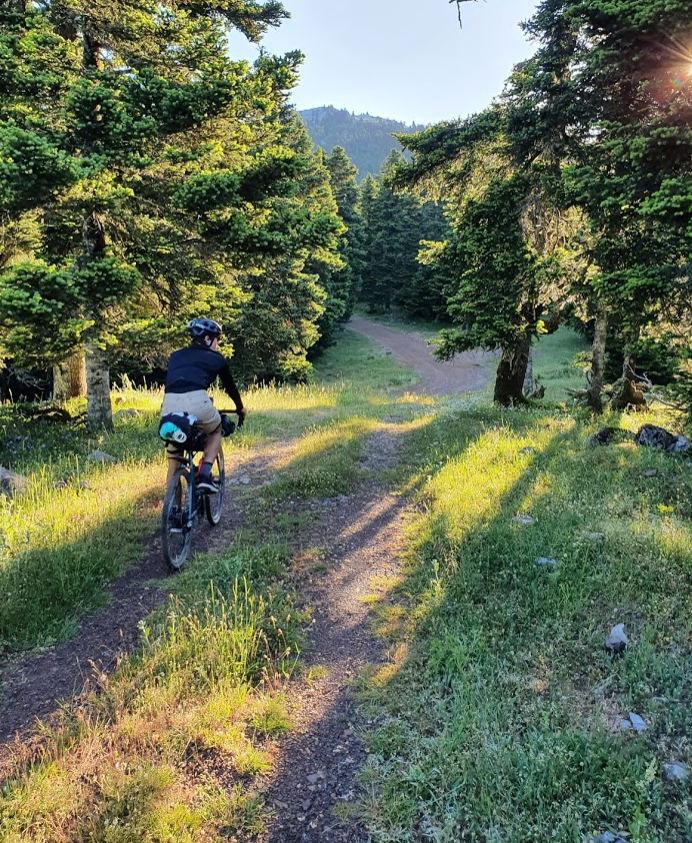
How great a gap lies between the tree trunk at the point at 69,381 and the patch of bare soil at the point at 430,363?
14.7 meters

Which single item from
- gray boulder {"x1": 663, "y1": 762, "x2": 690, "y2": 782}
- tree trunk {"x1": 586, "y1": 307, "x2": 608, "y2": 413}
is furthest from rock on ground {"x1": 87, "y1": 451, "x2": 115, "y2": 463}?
tree trunk {"x1": 586, "y1": 307, "x2": 608, "y2": 413}

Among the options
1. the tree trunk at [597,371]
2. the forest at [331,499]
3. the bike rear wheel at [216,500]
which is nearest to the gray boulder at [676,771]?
the forest at [331,499]

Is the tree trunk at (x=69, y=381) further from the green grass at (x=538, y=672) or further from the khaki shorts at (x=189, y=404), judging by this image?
the green grass at (x=538, y=672)

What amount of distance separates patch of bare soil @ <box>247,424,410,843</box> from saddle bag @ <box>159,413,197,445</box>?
195cm

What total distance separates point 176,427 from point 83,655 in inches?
88.5

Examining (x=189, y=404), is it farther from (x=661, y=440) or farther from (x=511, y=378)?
(x=511, y=378)

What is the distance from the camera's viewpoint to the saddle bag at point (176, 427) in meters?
5.14

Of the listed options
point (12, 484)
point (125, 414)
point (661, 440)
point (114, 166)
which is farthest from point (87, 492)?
point (661, 440)

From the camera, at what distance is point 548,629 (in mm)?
4141

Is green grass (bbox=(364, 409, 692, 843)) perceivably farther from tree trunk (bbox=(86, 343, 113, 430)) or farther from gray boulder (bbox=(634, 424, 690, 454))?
tree trunk (bbox=(86, 343, 113, 430))

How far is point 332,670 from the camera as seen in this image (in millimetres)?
3961

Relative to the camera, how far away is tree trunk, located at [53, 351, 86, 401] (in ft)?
40.7

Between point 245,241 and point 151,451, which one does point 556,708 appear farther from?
point 245,241

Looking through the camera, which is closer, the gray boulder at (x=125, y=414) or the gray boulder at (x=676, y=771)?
the gray boulder at (x=676, y=771)
